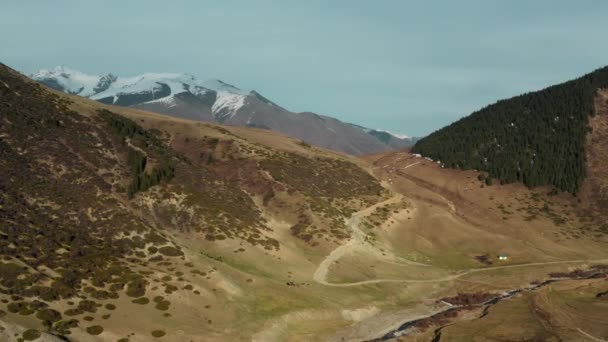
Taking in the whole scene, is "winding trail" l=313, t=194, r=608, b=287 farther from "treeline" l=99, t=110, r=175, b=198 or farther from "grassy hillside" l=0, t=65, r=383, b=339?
"treeline" l=99, t=110, r=175, b=198

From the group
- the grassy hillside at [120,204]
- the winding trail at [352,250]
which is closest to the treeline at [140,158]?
the grassy hillside at [120,204]

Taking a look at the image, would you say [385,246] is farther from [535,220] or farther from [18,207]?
[18,207]

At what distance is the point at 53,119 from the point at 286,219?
197 feet

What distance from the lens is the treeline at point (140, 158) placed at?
105875mm

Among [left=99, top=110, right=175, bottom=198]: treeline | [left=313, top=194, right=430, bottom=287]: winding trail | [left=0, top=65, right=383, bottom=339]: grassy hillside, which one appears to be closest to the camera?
[left=0, top=65, right=383, bottom=339]: grassy hillside

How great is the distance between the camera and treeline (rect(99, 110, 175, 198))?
10588cm

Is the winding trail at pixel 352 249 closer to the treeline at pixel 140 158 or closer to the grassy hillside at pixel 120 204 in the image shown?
the grassy hillside at pixel 120 204

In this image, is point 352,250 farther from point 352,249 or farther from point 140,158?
point 140,158

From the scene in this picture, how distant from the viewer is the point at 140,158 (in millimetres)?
113312

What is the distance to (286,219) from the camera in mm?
115062

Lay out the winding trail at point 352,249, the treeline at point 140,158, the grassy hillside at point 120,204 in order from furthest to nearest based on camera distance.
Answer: the treeline at point 140,158, the winding trail at point 352,249, the grassy hillside at point 120,204

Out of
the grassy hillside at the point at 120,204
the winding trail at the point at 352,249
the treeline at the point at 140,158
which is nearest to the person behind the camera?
the grassy hillside at the point at 120,204

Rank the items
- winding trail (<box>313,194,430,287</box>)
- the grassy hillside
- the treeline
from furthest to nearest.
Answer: the treeline
winding trail (<box>313,194,430,287</box>)
the grassy hillside

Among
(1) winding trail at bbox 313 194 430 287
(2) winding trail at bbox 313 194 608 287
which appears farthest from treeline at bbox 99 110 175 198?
(2) winding trail at bbox 313 194 608 287
